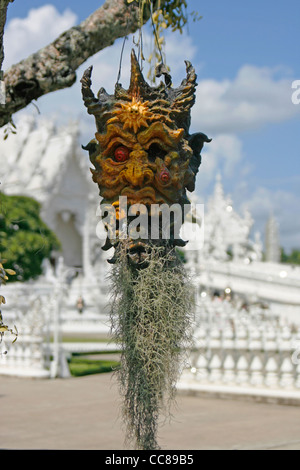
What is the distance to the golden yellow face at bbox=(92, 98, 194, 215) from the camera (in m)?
2.26

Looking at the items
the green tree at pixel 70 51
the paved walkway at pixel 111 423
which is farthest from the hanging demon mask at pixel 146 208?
A: the paved walkway at pixel 111 423

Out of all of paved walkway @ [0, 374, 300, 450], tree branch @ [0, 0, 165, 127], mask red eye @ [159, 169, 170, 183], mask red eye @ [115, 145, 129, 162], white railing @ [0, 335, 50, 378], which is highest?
tree branch @ [0, 0, 165, 127]

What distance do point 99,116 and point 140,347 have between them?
2.92 ft

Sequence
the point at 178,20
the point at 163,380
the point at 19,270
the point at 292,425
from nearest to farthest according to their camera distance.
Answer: the point at 163,380 → the point at 178,20 → the point at 292,425 → the point at 19,270

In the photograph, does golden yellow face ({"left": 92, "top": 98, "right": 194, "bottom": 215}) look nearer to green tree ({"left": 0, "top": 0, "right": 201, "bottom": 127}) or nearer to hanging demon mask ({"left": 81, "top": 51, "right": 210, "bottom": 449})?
hanging demon mask ({"left": 81, "top": 51, "right": 210, "bottom": 449})

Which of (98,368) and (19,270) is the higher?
(19,270)

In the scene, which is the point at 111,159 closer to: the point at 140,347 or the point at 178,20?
the point at 140,347

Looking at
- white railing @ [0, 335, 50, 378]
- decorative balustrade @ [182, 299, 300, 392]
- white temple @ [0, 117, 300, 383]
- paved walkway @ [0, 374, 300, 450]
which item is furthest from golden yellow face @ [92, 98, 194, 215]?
white temple @ [0, 117, 300, 383]

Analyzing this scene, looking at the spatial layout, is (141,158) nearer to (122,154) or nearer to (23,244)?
(122,154)

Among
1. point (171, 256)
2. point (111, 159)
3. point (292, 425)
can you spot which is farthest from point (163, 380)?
point (292, 425)

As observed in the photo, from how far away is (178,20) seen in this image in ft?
13.7

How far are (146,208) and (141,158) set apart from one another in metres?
0.19

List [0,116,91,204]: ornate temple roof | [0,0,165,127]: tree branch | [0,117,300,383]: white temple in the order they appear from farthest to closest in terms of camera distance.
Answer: [0,116,91,204]: ornate temple roof < [0,117,300,383]: white temple < [0,0,165,127]: tree branch

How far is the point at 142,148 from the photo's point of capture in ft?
7.55
